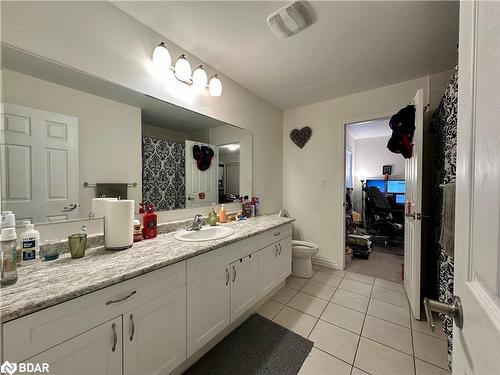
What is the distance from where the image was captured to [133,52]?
1.37m

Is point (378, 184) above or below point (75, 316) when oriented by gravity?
above

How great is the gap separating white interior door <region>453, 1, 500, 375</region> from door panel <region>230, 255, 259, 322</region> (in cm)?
121

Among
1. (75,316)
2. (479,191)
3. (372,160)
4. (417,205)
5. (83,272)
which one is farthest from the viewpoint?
(372,160)

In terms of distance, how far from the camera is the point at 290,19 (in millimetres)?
1340

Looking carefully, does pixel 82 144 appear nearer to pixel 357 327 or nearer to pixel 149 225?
pixel 149 225

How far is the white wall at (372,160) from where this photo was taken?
15.2ft

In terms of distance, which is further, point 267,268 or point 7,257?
point 267,268

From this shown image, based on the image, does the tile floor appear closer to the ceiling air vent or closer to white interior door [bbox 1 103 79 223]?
white interior door [bbox 1 103 79 223]

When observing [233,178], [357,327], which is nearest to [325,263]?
[357,327]

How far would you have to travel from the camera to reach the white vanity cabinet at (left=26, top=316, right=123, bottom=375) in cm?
72

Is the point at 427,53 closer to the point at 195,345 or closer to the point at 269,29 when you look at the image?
the point at 269,29

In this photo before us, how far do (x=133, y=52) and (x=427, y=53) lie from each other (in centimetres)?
241

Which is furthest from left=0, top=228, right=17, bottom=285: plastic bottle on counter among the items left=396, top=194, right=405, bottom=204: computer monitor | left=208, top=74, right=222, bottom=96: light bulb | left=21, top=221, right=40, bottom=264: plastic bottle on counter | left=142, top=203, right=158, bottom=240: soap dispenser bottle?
left=396, top=194, right=405, bottom=204: computer monitor

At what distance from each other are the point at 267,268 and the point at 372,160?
446 centimetres
